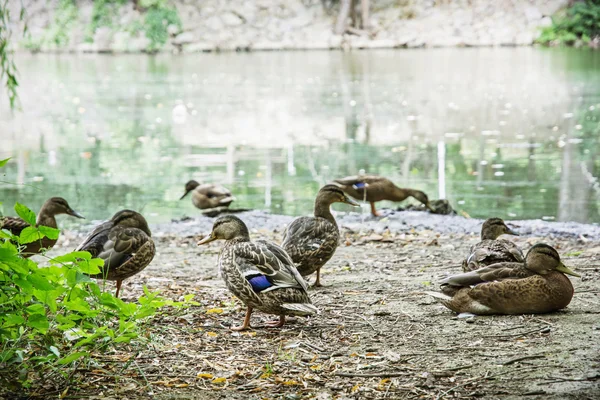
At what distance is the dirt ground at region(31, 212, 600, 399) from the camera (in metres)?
3.69

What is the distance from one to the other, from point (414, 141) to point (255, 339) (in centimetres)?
878

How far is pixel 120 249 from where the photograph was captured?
17.3 feet

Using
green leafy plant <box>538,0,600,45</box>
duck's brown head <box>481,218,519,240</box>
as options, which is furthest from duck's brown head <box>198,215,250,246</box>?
green leafy plant <box>538,0,600,45</box>

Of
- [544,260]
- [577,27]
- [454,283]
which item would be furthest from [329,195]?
[577,27]

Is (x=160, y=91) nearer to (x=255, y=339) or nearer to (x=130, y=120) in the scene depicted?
(x=130, y=120)

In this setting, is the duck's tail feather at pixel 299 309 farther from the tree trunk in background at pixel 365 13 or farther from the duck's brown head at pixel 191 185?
the tree trunk in background at pixel 365 13

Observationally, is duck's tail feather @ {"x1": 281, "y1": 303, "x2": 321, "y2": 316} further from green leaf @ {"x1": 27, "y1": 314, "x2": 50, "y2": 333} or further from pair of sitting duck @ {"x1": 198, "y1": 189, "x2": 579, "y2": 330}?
green leaf @ {"x1": 27, "y1": 314, "x2": 50, "y2": 333}

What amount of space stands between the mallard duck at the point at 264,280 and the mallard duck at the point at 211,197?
4.08 metres

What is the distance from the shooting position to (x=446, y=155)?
11.8 m

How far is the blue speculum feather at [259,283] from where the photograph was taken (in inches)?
178

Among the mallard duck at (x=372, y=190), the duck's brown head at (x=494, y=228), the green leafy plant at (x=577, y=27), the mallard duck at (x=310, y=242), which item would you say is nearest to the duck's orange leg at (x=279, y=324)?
the mallard duck at (x=310, y=242)

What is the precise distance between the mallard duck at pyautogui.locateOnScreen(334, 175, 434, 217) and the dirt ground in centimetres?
262

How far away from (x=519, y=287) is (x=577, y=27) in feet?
85.0

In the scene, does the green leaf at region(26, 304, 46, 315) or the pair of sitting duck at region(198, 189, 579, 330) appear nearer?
the green leaf at region(26, 304, 46, 315)
